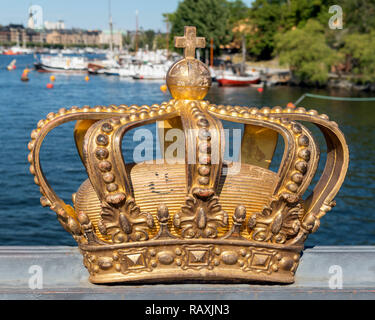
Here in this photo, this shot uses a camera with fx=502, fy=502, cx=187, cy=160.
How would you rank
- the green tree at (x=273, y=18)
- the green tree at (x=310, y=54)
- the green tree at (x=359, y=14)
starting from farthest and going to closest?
1. the green tree at (x=273, y=18)
2. the green tree at (x=310, y=54)
3. the green tree at (x=359, y=14)

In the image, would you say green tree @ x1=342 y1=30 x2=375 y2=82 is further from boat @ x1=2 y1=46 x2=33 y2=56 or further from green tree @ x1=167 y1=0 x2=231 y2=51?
boat @ x1=2 y1=46 x2=33 y2=56

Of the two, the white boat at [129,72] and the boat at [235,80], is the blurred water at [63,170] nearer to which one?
the boat at [235,80]

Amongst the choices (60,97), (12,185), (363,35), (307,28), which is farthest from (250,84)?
(12,185)

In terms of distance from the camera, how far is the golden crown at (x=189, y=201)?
315cm

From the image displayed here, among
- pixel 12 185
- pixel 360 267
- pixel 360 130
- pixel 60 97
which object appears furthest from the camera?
pixel 60 97

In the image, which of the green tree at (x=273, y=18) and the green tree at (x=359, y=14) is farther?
the green tree at (x=273, y=18)

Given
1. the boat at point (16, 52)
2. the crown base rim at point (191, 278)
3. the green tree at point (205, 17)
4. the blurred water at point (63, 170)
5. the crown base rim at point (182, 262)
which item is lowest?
the blurred water at point (63, 170)

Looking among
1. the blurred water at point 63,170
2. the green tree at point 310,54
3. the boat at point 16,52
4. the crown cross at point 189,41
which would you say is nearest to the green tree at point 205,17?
the green tree at point 310,54

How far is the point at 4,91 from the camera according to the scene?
108 feet

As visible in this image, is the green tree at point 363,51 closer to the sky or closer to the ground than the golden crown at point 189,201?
closer to the sky

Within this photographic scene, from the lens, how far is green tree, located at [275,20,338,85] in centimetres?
3578

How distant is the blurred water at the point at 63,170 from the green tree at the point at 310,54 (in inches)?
190
